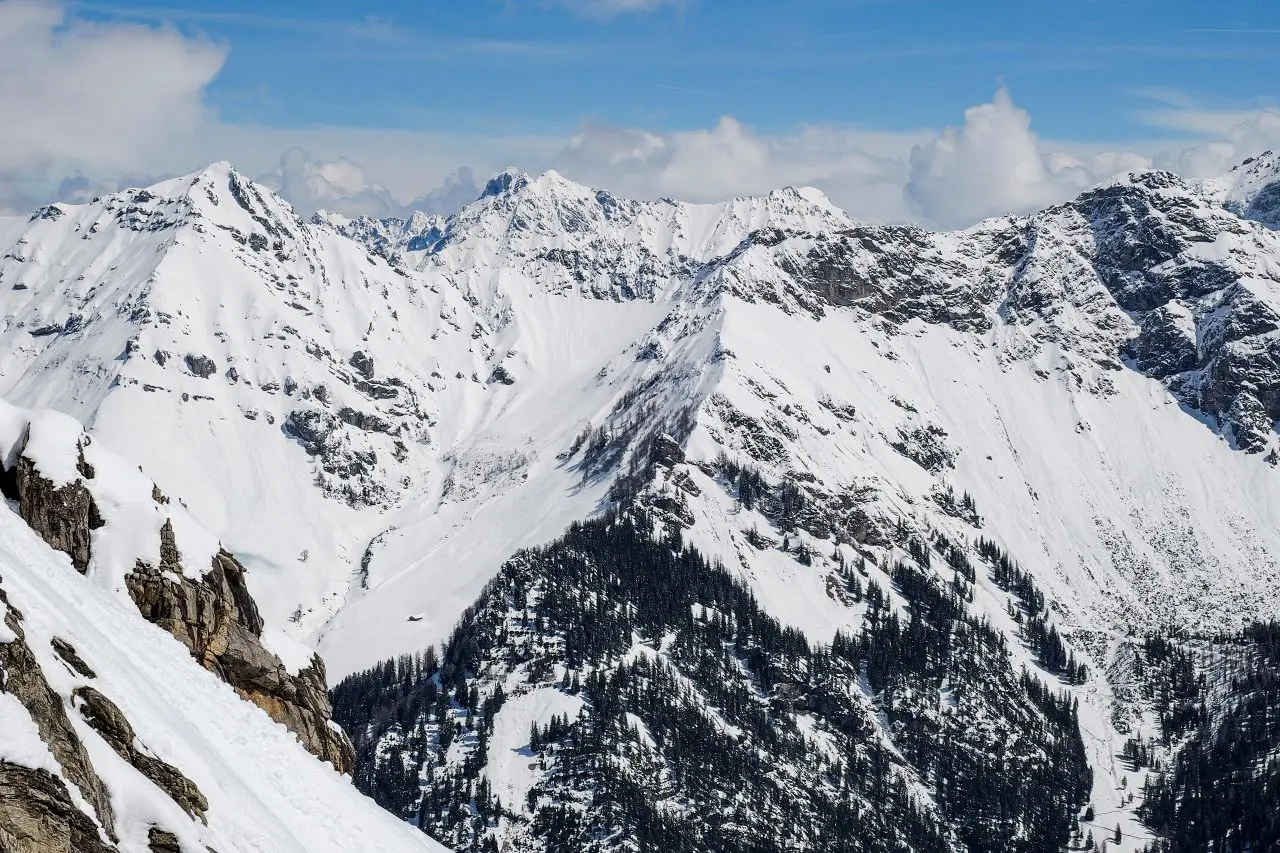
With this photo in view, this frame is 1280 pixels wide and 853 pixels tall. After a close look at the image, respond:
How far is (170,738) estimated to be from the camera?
114 ft

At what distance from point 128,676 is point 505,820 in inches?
6689

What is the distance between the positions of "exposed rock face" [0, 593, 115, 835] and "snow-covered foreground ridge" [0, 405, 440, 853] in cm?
4

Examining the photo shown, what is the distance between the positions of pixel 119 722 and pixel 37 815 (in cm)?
799

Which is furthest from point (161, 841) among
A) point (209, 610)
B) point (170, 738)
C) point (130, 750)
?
point (209, 610)

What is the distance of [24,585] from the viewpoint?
3431cm

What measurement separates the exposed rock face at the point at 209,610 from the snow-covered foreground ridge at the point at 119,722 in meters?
0.27

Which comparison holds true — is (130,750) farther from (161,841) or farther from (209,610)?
(209,610)

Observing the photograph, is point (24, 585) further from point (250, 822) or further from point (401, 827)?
point (401, 827)

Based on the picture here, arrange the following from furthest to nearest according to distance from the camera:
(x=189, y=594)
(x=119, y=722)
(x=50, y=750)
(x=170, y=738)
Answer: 1. (x=189, y=594)
2. (x=170, y=738)
3. (x=119, y=722)
4. (x=50, y=750)

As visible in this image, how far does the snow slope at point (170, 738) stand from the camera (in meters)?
28.5

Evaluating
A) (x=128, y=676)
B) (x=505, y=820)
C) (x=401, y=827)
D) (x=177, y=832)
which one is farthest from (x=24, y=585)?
(x=505, y=820)

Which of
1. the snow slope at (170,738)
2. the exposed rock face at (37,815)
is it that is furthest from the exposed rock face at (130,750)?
the exposed rock face at (37,815)

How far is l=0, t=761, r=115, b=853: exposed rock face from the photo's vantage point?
76.6ft

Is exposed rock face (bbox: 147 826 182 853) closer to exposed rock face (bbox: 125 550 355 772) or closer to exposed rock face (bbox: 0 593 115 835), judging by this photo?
exposed rock face (bbox: 0 593 115 835)
